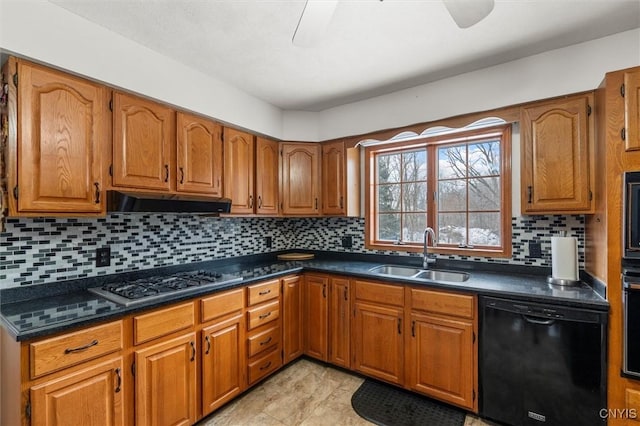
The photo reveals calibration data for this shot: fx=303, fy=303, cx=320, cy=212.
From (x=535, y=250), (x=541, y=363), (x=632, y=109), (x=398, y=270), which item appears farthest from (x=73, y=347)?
(x=632, y=109)

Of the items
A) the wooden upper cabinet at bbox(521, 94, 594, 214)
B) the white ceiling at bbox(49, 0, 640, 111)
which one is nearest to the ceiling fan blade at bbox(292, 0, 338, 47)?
the white ceiling at bbox(49, 0, 640, 111)

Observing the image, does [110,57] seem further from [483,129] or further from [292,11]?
[483,129]

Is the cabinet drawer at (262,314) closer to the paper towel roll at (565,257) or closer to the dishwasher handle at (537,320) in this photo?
the dishwasher handle at (537,320)

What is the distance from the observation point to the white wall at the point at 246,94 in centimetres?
155

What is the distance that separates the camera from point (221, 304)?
2059mm

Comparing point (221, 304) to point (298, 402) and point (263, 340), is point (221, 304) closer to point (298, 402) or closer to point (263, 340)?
point (263, 340)

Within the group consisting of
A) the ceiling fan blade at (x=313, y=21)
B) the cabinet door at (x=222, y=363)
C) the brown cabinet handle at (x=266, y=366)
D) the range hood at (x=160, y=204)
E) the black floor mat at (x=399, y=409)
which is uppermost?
the ceiling fan blade at (x=313, y=21)

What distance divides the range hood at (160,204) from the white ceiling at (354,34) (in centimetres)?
97

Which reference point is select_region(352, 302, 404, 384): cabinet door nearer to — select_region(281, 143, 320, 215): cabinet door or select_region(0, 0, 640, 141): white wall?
select_region(281, 143, 320, 215): cabinet door

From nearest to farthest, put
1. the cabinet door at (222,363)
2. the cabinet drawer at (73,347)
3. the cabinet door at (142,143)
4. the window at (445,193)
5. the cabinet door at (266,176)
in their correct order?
the cabinet drawer at (73,347) < the cabinet door at (142,143) < the cabinet door at (222,363) < the window at (445,193) < the cabinet door at (266,176)

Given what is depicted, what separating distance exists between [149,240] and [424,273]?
2.22 m

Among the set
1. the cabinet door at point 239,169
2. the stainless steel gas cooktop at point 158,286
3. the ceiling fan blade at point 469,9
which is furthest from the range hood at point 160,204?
the ceiling fan blade at point 469,9

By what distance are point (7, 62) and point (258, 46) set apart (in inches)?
50.5

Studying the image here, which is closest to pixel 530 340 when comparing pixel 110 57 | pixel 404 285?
pixel 404 285
